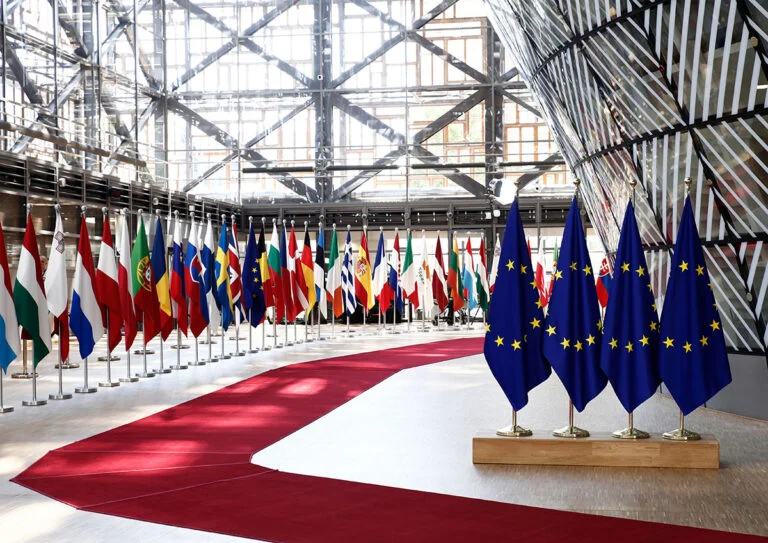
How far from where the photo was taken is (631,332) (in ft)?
30.5

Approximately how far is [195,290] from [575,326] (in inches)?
402

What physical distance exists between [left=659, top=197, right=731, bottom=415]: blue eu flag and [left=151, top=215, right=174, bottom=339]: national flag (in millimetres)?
9678

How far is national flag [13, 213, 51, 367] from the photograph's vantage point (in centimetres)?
1241

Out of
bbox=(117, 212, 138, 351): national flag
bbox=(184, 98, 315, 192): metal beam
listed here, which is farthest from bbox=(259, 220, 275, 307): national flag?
bbox=(184, 98, 315, 192): metal beam

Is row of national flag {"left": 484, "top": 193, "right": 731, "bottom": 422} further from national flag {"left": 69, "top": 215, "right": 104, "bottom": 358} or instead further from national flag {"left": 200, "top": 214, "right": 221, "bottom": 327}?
national flag {"left": 200, "top": 214, "right": 221, "bottom": 327}

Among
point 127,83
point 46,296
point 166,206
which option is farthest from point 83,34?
point 46,296

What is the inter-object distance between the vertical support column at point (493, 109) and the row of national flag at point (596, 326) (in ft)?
83.5

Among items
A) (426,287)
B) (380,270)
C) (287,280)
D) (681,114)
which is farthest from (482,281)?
(681,114)

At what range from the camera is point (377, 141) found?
35.4 metres

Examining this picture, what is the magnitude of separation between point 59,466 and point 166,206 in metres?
22.0

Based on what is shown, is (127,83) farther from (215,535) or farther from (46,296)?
(215,535)

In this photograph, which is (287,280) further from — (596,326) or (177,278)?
(596,326)

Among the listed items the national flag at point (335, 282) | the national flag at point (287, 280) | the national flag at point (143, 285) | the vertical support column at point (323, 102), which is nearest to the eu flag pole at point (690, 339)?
the national flag at point (143, 285)

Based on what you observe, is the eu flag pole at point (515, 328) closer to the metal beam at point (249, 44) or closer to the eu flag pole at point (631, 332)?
the eu flag pole at point (631, 332)
